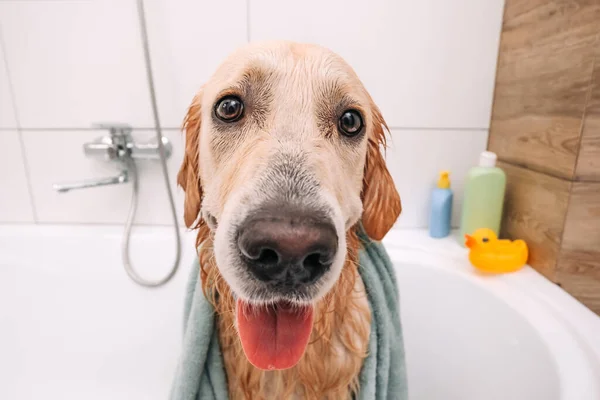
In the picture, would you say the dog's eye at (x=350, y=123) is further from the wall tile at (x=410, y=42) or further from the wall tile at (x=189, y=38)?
the wall tile at (x=189, y=38)

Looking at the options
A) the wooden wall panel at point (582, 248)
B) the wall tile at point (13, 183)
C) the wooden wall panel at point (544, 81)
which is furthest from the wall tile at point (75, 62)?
the wooden wall panel at point (582, 248)

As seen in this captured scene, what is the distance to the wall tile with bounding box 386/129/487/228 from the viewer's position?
1476 millimetres

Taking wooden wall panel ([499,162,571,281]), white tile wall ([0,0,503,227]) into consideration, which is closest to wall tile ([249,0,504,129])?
white tile wall ([0,0,503,227])

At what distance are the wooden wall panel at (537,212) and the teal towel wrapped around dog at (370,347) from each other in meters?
0.58

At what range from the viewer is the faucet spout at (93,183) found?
1.35 meters

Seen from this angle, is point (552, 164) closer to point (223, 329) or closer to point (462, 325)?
point (462, 325)

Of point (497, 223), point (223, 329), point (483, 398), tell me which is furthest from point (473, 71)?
point (223, 329)

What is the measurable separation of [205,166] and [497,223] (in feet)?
3.79

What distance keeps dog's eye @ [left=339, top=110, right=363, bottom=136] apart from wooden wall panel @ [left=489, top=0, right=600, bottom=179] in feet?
2.37

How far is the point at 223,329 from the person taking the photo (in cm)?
80

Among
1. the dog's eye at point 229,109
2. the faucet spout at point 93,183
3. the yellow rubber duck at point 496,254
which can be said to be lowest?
the yellow rubber duck at point 496,254

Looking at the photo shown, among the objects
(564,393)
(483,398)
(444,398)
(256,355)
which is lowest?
(444,398)

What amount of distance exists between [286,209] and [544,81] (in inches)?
44.5

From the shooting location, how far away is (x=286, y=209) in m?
0.51
